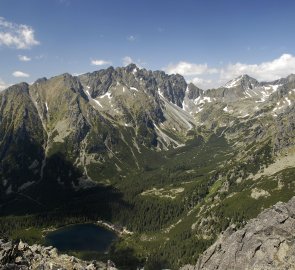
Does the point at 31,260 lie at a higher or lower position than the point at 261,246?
higher

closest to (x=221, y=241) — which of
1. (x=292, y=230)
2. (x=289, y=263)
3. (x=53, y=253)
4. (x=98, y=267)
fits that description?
(x=292, y=230)

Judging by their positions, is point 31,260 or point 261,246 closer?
point 31,260

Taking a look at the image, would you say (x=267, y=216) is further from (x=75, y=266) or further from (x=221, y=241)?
(x=75, y=266)

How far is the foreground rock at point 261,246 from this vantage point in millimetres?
98000

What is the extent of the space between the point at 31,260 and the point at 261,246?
58567mm

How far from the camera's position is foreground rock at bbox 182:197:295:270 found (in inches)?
3858

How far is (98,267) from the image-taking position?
98.6 meters

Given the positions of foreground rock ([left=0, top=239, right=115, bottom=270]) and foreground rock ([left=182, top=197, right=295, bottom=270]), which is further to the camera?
foreground rock ([left=182, top=197, right=295, bottom=270])

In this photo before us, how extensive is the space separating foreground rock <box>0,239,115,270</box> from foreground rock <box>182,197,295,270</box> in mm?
35972

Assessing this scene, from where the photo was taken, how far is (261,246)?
343ft

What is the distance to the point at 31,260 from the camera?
3568 inches

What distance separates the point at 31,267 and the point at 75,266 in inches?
424

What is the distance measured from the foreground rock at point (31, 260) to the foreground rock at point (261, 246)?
118 feet

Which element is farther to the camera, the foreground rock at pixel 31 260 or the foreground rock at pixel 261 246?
A: the foreground rock at pixel 261 246
